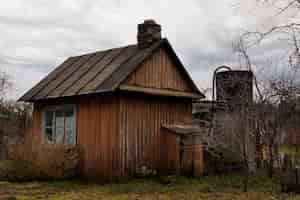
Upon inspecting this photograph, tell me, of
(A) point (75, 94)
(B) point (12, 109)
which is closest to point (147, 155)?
(A) point (75, 94)

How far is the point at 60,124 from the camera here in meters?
16.3

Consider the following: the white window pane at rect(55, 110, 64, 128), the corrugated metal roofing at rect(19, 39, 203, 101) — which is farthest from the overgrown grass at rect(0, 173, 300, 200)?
the corrugated metal roofing at rect(19, 39, 203, 101)

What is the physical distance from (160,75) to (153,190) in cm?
529

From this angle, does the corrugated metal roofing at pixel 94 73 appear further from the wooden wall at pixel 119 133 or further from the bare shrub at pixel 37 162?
the bare shrub at pixel 37 162

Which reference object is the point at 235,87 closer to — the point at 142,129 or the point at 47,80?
the point at 142,129

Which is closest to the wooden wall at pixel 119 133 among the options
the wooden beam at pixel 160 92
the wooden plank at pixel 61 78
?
the wooden beam at pixel 160 92

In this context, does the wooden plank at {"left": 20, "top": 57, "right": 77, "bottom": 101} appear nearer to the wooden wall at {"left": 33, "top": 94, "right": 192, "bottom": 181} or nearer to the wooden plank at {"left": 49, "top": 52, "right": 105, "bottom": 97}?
the wooden plank at {"left": 49, "top": 52, "right": 105, "bottom": 97}

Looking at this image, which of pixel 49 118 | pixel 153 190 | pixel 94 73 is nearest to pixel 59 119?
pixel 49 118

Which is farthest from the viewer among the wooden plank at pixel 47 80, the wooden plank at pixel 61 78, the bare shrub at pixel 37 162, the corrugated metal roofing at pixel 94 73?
the wooden plank at pixel 47 80

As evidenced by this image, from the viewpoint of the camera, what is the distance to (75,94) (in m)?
14.8

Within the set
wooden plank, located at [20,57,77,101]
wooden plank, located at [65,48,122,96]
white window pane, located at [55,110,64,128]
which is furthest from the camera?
wooden plank, located at [20,57,77,101]

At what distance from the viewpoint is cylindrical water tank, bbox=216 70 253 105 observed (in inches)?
611

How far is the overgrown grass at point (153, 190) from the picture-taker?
10836 millimetres

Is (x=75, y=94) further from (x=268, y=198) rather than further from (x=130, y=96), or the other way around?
(x=268, y=198)
